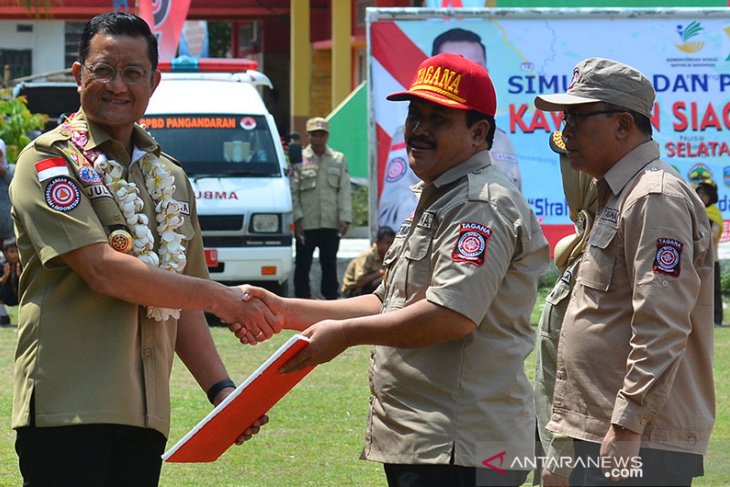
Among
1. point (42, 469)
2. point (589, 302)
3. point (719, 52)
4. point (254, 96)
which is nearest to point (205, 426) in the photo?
point (42, 469)

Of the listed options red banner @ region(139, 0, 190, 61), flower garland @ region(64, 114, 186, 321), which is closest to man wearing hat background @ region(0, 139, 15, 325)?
red banner @ region(139, 0, 190, 61)

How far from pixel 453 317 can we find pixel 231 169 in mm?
10691

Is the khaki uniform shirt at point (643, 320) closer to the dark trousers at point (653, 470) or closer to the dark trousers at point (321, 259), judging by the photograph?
the dark trousers at point (653, 470)

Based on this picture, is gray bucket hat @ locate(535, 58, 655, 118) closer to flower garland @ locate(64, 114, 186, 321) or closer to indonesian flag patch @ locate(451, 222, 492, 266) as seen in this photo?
indonesian flag patch @ locate(451, 222, 492, 266)

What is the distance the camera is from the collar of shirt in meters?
4.18

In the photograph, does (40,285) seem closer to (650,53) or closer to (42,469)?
(42,469)

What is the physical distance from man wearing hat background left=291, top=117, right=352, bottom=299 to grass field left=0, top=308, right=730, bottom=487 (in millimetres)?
4389

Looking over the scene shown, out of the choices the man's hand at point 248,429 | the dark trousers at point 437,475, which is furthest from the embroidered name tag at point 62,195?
the dark trousers at point 437,475

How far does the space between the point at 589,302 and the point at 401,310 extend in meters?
0.78

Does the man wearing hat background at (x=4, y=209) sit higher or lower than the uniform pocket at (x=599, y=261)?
lower

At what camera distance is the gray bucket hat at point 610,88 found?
4.21 meters

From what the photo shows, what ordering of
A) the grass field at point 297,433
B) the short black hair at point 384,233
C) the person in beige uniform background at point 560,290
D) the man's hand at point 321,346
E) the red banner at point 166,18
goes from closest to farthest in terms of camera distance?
the man's hand at point 321,346 → the person in beige uniform background at point 560,290 → the grass field at point 297,433 → the short black hair at point 384,233 → the red banner at point 166,18

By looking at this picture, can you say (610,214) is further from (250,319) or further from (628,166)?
(250,319)

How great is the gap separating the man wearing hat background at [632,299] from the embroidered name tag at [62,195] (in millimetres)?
1604
